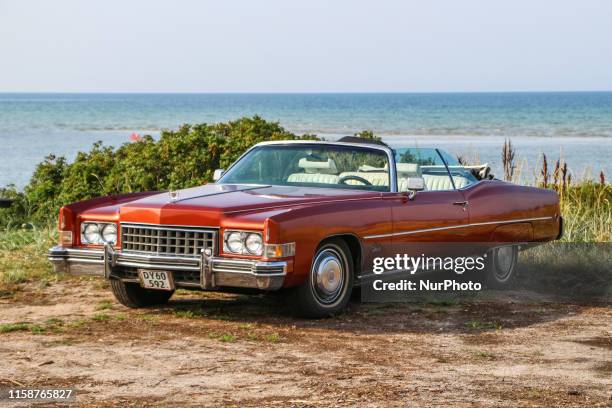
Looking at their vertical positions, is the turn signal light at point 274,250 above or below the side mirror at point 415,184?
below

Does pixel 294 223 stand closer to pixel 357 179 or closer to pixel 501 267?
pixel 357 179

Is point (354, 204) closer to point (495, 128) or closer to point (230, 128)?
point (230, 128)

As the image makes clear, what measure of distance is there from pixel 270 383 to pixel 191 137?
9.51 m

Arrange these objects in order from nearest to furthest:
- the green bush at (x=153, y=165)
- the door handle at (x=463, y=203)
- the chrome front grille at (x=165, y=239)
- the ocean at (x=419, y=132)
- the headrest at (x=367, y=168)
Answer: the chrome front grille at (x=165, y=239), the headrest at (x=367, y=168), the door handle at (x=463, y=203), the green bush at (x=153, y=165), the ocean at (x=419, y=132)

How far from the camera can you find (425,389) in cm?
708

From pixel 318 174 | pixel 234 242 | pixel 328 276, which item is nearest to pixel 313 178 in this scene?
pixel 318 174

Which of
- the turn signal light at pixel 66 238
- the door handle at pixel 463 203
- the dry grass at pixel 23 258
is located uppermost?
the door handle at pixel 463 203

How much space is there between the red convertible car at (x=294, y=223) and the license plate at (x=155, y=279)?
1cm

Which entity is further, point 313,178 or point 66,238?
point 313,178

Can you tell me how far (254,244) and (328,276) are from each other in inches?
33.8

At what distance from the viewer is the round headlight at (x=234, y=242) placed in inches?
355

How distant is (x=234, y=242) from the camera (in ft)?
29.6

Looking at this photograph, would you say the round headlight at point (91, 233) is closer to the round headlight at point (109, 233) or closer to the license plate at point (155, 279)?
the round headlight at point (109, 233)

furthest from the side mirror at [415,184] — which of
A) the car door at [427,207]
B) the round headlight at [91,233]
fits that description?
the round headlight at [91,233]
